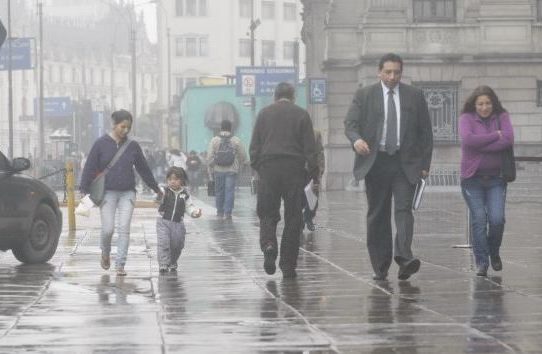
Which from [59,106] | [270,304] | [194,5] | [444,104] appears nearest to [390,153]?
[270,304]

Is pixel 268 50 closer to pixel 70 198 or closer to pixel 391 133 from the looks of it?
pixel 70 198

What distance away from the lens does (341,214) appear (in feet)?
89.6

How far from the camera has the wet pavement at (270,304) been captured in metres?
8.88

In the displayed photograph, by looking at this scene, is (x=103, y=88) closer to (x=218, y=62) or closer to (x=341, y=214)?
(x=218, y=62)

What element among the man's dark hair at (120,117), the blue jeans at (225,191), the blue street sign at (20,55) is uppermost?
the blue street sign at (20,55)

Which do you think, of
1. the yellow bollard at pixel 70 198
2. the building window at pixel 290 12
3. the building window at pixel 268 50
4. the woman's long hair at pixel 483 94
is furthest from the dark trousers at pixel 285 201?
the building window at pixel 290 12

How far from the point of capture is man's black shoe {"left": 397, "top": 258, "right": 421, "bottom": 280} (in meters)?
12.5

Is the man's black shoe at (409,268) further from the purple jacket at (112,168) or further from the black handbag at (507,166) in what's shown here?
the purple jacket at (112,168)

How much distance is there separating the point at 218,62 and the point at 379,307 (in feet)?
356

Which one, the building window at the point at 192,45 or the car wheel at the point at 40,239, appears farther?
the building window at the point at 192,45

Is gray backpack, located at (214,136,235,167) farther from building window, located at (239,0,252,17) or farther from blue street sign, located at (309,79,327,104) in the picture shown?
building window, located at (239,0,252,17)

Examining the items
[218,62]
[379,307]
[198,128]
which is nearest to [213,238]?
[379,307]

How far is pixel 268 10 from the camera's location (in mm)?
122812

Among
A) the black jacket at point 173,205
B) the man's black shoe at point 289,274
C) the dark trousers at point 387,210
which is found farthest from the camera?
the black jacket at point 173,205
